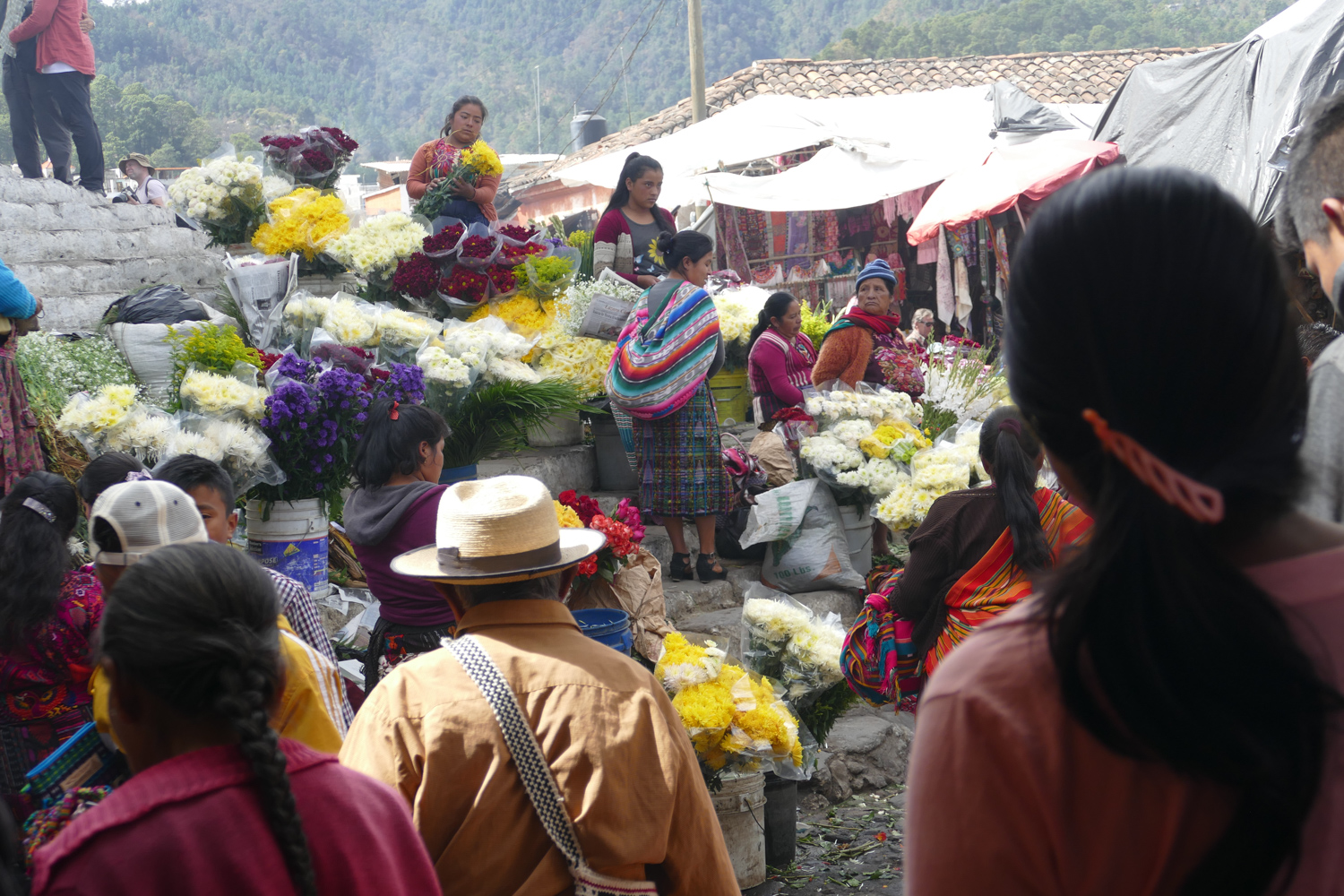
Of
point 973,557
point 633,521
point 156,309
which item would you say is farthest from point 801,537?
point 156,309

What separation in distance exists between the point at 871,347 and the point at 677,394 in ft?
5.32

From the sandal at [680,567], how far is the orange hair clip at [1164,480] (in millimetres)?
5029

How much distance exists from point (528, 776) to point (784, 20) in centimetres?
6704

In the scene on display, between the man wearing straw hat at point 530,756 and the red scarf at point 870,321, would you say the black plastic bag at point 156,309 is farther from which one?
the man wearing straw hat at point 530,756

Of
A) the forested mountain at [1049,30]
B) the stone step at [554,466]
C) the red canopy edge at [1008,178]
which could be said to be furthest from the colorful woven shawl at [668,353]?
the forested mountain at [1049,30]

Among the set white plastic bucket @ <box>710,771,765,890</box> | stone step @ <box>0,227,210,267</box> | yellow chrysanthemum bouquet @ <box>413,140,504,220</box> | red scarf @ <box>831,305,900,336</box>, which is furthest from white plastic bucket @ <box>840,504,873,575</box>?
stone step @ <box>0,227,210,267</box>

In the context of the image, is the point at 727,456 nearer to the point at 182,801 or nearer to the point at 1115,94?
the point at 182,801

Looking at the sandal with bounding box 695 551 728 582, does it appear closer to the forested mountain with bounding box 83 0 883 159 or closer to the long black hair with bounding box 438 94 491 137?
the long black hair with bounding box 438 94 491 137

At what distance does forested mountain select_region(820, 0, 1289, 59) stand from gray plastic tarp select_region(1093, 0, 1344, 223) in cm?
3302

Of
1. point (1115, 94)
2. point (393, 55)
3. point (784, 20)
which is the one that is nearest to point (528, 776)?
point (1115, 94)

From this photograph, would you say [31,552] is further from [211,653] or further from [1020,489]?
[1020,489]

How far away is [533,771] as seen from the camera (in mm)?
1909

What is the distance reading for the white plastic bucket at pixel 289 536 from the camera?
4371 millimetres

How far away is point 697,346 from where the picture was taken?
5.45m
